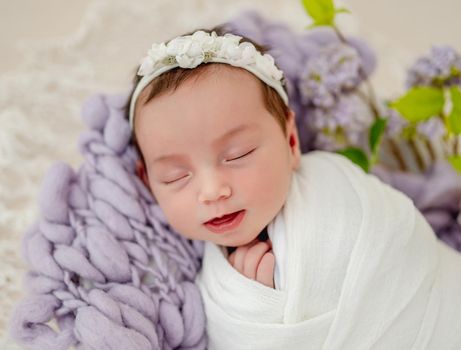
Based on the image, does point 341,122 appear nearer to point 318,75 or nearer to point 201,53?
point 318,75

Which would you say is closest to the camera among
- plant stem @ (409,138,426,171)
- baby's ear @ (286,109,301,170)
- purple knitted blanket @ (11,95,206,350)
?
purple knitted blanket @ (11,95,206,350)

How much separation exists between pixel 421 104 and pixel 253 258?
1.66 ft

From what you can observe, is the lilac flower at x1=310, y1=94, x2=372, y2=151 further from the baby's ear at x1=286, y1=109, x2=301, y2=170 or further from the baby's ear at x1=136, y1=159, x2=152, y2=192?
the baby's ear at x1=136, y1=159, x2=152, y2=192

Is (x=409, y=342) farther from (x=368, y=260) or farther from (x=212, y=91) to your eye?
(x=212, y=91)

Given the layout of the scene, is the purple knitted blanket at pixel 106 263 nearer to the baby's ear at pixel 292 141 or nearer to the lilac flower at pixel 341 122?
the baby's ear at pixel 292 141

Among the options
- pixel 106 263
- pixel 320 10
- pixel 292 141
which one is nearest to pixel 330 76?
pixel 320 10

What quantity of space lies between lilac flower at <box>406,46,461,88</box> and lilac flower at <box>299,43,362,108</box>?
0.14 meters

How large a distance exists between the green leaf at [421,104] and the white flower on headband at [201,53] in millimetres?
336

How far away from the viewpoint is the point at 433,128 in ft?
4.19

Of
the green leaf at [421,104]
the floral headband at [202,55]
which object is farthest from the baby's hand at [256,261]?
the green leaf at [421,104]

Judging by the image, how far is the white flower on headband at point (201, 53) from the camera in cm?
97

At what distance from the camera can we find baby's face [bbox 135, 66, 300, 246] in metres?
0.94

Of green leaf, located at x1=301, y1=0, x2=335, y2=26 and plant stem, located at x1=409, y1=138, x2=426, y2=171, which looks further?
plant stem, located at x1=409, y1=138, x2=426, y2=171

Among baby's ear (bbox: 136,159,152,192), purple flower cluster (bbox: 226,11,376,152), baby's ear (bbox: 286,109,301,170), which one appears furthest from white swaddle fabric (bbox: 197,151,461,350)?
purple flower cluster (bbox: 226,11,376,152)
